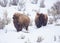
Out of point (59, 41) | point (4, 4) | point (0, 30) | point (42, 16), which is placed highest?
point (4, 4)

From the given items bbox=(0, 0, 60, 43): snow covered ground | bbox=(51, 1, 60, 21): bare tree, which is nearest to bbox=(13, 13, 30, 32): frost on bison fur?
bbox=(0, 0, 60, 43): snow covered ground

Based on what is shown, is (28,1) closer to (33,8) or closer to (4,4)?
(33,8)

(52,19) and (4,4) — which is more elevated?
(4,4)

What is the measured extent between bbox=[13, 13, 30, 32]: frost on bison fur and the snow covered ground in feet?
0.11

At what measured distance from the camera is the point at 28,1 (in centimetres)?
135

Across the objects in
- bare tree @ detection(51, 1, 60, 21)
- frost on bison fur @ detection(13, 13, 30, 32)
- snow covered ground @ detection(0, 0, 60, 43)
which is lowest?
snow covered ground @ detection(0, 0, 60, 43)

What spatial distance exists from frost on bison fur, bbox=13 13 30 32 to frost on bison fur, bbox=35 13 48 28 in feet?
0.28

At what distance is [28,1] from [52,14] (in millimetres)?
259

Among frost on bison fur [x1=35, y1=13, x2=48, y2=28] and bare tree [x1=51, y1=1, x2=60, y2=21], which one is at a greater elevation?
bare tree [x1=51, y1=1, x2=60, y2=21]

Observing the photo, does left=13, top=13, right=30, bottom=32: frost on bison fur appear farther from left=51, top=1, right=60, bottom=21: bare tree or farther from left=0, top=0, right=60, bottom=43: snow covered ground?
left=51, top=1, right=60, bottom=21: bare tree

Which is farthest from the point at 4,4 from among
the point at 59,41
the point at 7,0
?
the point at 59,41

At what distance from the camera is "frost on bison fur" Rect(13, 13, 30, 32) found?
1337 millimetres

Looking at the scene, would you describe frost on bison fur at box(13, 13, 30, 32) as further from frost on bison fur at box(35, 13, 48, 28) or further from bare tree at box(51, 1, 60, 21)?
bare tree at box(51, 1, 60, 21)

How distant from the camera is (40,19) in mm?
1371
